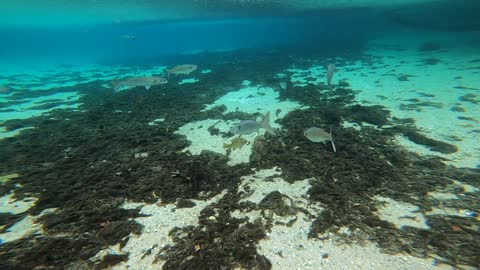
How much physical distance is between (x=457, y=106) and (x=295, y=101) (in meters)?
8.05

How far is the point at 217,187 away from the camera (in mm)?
5734

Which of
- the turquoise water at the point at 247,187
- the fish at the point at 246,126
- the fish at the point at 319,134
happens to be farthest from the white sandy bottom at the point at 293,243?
the fish at the point at 246,126

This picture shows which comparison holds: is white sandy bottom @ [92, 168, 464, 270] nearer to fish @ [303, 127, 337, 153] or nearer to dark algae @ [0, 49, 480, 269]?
dark algae @ [0, 49, 480, 269]

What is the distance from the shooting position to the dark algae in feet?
12.5

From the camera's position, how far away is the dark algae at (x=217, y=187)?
3.82 m

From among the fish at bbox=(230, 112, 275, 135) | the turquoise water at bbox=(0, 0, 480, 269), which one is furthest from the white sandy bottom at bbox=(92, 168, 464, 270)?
the fish at bbox=(230, 112, 275, 135)

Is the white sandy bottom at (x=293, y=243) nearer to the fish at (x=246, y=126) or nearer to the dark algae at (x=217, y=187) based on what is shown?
the dark algae at (x=217, y=187)

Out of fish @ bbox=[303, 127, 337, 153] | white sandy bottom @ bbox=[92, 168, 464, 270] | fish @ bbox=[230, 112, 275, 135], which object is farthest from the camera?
fish @ bbox=[230, 112, 275, 135]

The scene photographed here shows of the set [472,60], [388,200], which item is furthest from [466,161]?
[472,60]

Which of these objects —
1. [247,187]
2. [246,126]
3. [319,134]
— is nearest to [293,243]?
[247,187]

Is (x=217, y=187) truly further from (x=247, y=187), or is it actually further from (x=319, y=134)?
(x=319, y=134)

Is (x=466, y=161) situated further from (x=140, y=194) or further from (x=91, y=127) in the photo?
(x=91, y=127)

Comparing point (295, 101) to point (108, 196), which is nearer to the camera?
point (108, 196)

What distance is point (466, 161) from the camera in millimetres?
6406
